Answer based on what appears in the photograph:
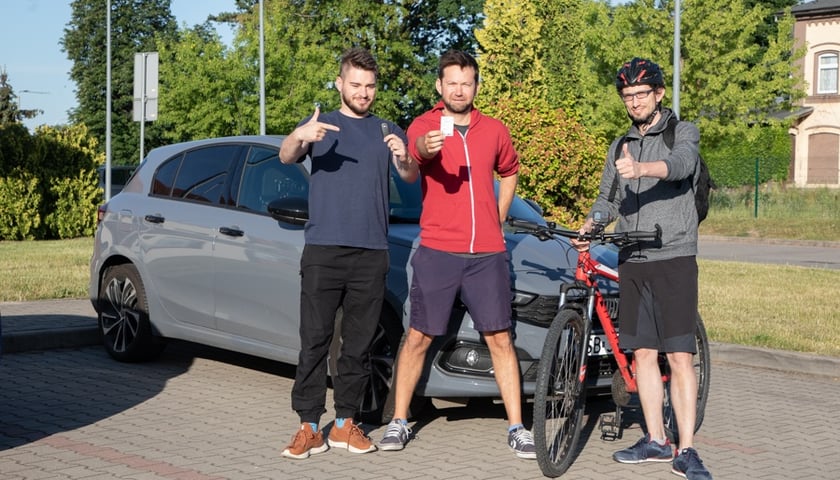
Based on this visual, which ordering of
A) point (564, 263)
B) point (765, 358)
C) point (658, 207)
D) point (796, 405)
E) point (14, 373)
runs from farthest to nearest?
1. point (765, 358)
2. point (14, 373)
3. point (796, 405)
4. point (564, 263)
5. point (658, 207)

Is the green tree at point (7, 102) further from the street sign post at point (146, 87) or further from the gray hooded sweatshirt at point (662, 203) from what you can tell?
the gray hooded sweatshirt at point (662, 203)

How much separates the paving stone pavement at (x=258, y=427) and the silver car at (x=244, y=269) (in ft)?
1.14

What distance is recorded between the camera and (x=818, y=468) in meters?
6.29

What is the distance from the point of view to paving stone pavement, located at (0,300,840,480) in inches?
240

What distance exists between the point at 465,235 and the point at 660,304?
1.08 meters

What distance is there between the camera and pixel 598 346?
6781 mm

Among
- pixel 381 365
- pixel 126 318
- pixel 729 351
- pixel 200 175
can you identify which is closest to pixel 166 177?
pixel 200 175

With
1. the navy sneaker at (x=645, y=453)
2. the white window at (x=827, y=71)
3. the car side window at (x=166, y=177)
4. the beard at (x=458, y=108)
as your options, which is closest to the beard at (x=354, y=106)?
the beard at (x=458, y=108)

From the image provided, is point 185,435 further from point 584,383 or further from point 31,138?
point 31,138

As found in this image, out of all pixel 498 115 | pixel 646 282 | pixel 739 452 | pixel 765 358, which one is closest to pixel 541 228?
pixel 646 282

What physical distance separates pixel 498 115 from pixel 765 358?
7.13 m

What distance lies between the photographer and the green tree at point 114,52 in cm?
7262

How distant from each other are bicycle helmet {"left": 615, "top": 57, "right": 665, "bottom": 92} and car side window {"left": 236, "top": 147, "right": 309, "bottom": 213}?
2519mm

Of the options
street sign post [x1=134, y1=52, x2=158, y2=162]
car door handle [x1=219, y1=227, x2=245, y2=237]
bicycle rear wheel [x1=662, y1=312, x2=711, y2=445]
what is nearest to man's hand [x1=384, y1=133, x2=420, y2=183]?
bicycle rear wheel [x1=662, y1=312, x2=711, y2=445]
